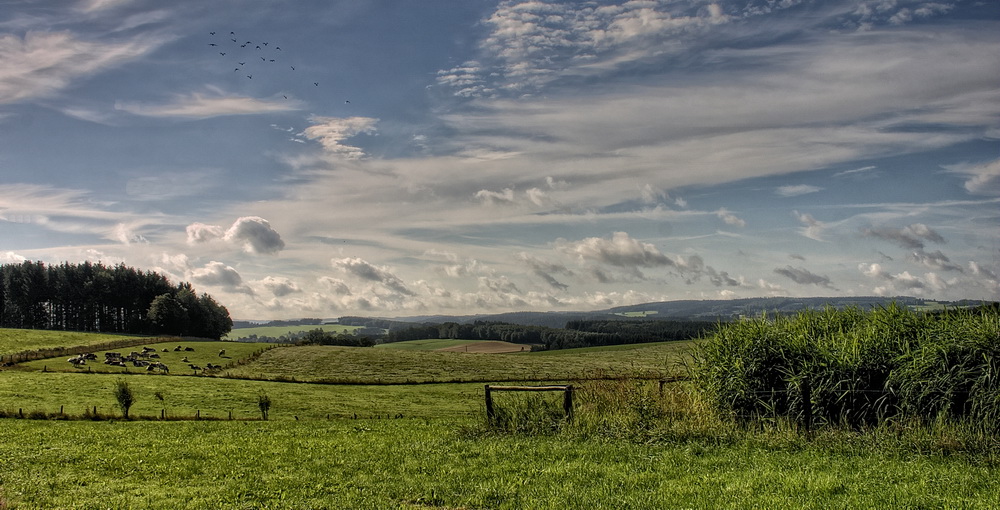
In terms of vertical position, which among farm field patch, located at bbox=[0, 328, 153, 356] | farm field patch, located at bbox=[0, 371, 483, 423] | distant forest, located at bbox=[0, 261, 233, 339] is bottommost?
farm field patch, located at bbox=[0, 371, 483, 423]

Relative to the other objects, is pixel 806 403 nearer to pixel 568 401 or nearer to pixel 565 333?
pixel 568 401

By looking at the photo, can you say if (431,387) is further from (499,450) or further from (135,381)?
(499,450)

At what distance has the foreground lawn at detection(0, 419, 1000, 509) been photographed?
36.5 ft

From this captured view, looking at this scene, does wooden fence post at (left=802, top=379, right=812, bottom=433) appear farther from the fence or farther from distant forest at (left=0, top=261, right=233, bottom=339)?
distant forest at (left=0, top=261, right=233, bottom=339)

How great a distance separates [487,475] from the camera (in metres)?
13.2

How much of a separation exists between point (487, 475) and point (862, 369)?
11.9 meters

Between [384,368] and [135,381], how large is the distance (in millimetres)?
32408

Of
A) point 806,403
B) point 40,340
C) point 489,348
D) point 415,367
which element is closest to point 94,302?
point 40,340

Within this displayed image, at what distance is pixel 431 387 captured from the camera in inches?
2402

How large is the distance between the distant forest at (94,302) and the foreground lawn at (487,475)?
129m

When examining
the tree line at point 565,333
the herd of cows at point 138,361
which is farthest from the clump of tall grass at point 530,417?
the tree line at point 565,333

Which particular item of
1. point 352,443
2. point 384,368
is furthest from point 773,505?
point 384,368

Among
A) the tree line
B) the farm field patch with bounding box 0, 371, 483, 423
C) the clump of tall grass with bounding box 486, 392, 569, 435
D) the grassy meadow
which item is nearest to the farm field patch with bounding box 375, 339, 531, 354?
the tree line

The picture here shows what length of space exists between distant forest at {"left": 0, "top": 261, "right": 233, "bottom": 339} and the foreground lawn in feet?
424
